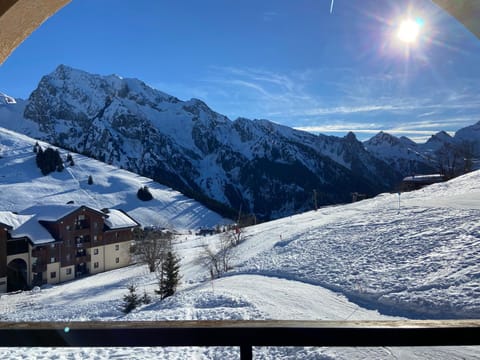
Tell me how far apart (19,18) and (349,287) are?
38.4 feet

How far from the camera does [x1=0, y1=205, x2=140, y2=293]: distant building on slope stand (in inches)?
1271

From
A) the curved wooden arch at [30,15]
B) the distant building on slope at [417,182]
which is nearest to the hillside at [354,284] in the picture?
the curved wooden arch at [30,15]

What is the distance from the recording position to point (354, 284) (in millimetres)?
11438

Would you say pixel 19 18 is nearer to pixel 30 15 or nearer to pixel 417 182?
pixel 30 15

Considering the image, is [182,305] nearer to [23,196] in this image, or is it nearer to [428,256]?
[428,256]

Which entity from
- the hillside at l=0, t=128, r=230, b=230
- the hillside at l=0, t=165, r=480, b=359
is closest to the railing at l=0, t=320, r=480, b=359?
the hillside at l=0, t=165, r=480, b=359

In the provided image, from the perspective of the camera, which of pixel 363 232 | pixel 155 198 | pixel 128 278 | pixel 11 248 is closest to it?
pixel 363 232

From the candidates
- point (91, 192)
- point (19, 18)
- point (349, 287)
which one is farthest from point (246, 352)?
point (91, 192)

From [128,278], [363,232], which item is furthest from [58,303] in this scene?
[363,232]

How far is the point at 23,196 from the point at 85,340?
7856cm

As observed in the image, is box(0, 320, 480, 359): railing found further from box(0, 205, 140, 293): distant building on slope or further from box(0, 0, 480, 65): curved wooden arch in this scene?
box(0, 205, 140, 293): distant building on slope

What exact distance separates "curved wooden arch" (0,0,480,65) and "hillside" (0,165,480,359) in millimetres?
5371

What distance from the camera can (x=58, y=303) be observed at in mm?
22938

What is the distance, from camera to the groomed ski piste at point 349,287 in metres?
6.55
